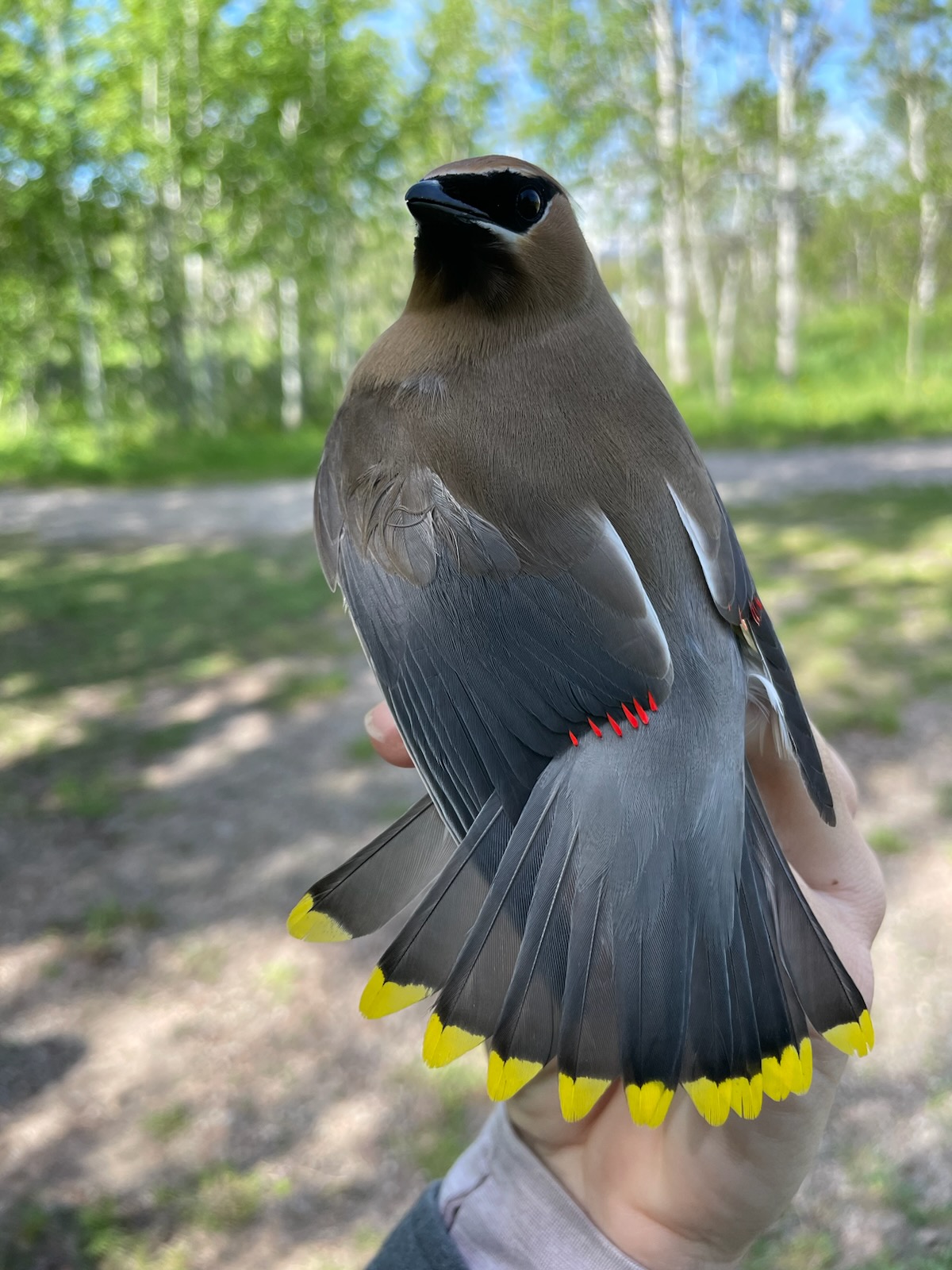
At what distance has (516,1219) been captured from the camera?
5.01 feet

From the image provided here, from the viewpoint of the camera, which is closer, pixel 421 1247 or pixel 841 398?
pixel 421 1247

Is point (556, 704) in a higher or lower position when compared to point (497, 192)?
lower

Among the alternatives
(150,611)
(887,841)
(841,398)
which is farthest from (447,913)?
(841,398)

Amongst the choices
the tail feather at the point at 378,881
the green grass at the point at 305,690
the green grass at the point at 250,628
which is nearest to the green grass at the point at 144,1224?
the tail feather at the point at 378,881

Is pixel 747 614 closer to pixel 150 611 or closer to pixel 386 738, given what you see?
pixel 386 738

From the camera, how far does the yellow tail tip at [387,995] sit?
1.35m

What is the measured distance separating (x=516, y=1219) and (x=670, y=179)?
1534 cm

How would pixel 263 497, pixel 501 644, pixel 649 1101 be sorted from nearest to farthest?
pixel 649 1101 < pixel 501 644 < pixel 263 497

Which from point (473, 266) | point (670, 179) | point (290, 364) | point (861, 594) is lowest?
point (861, 594)

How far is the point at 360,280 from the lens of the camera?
24.1 m

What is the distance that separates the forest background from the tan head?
1052cm

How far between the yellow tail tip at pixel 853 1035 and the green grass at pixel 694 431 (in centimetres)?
1060

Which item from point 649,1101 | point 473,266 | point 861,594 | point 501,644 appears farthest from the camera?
point 861,594

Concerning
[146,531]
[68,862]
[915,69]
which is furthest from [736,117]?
[68,862]
